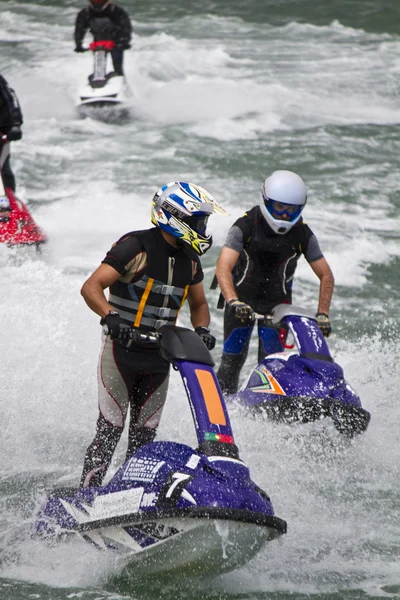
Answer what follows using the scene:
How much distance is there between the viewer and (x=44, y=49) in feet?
70.5

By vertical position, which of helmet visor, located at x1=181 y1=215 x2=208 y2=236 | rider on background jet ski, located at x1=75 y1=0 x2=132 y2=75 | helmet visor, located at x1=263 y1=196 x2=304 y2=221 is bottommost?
helmet visor, located at x1=263 y1=196 x2=304 y2=221

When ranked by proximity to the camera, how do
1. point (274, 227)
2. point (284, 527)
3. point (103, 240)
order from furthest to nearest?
point (103, 240) < point (274, 227) < point (284, 527)

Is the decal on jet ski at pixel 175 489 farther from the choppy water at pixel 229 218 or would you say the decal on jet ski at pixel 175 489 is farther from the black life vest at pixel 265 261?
the black life vest at pixel 265 261

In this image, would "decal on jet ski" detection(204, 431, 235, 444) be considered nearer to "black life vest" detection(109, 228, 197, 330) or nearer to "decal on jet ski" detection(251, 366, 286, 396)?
"black life vest" detection(109, 228, 197, 330)

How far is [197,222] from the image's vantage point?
4.85 m

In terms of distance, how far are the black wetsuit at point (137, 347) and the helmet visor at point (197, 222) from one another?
184 mm

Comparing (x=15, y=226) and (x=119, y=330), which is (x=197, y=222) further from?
(x=15, y=226)

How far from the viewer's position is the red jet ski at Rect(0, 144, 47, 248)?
32.6ft

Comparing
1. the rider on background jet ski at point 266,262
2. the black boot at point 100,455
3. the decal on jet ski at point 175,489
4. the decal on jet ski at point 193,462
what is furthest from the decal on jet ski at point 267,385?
the decal on jet ski at point 175,489

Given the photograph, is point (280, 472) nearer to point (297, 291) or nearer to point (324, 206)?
point (297, 291)

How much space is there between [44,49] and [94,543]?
18.4 m

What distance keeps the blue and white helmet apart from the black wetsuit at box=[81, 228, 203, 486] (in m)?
0.14

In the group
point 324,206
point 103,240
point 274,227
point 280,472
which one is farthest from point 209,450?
point 324,206

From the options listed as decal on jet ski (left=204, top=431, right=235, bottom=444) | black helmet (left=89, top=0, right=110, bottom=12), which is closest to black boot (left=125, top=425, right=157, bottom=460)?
decal on jet ski (left=204, top=431, right=235, bottom=444)
